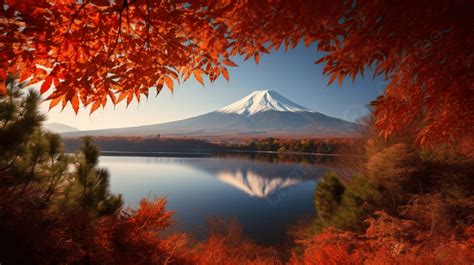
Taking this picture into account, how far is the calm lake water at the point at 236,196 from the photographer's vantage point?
20533 mm

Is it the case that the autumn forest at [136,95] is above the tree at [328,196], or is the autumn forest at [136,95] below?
above

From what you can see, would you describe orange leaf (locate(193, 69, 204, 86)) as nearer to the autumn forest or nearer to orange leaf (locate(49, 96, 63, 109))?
the autumn forest

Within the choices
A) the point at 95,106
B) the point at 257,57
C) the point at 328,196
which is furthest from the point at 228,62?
the point at 328,196

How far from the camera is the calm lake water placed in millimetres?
20533

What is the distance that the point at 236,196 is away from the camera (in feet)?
102

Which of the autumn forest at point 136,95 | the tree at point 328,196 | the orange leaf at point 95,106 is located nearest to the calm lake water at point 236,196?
the tree at point 328,196

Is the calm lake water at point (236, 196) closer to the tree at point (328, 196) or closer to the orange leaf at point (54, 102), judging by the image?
the tree at point (328, 196)

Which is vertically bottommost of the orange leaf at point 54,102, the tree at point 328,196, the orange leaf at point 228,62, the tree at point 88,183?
the tree at point 328,196

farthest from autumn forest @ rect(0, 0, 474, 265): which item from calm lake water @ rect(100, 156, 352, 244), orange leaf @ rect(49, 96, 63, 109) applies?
calm lake water @ rect(100, 156, 352, 244)

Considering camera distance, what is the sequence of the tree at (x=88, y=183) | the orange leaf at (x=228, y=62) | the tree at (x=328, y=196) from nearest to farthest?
the orange leaf at (x=228, y=62) → the tree at (x=88, y=183) → the tree at (x=328, y=196)

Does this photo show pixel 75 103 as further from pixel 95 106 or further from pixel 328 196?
pixel 328 196

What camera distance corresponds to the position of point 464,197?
8883 millimetres

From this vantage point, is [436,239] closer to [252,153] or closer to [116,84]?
[116,84]

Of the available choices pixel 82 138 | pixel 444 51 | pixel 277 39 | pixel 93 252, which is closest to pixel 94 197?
pixel 82 138
